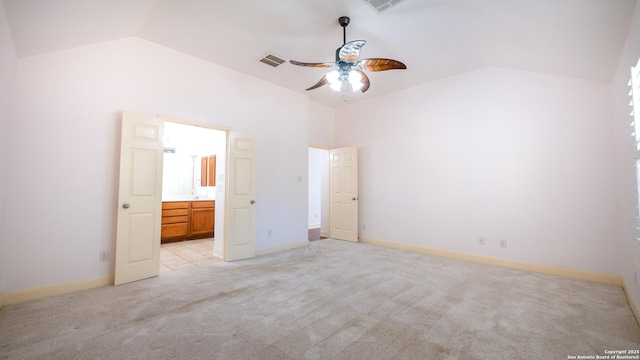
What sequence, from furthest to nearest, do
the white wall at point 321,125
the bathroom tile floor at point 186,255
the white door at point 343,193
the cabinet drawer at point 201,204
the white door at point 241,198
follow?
the white wall at point 321,125 < the cabinet drawer at point 201,204 < the white door at point 343,193 < the white door at point 241,198 < the bathroom tile floor at point 186,255

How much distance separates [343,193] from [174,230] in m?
3.82

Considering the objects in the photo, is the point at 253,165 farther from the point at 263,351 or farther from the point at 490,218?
the point at 490,218

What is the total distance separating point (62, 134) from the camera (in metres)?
2.95

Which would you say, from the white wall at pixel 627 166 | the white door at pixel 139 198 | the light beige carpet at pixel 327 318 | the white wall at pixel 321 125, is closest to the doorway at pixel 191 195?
the white door at pixel 139 198

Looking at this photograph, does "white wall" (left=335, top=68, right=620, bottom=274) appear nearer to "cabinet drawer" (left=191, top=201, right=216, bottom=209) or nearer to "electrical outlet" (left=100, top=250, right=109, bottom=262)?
"cabinet drawer" (left=191, top=201, right=216, bottom=209)

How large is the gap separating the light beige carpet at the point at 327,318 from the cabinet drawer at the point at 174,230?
238 centimetres

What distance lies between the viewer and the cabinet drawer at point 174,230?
555 centimetres

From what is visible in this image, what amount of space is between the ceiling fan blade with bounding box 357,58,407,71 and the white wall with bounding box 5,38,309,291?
254 cm

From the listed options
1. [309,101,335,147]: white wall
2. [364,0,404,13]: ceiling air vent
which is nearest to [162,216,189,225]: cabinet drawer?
[309,101,335,147]: white wall

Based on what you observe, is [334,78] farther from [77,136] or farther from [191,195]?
[191,195]

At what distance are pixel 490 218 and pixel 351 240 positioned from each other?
2.73m

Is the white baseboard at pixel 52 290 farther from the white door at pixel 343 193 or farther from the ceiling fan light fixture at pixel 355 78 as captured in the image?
the white door at pixel 343 193

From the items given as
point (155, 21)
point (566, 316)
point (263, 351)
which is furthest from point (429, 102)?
point (263, 351)

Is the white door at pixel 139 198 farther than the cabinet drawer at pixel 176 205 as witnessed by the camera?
No
